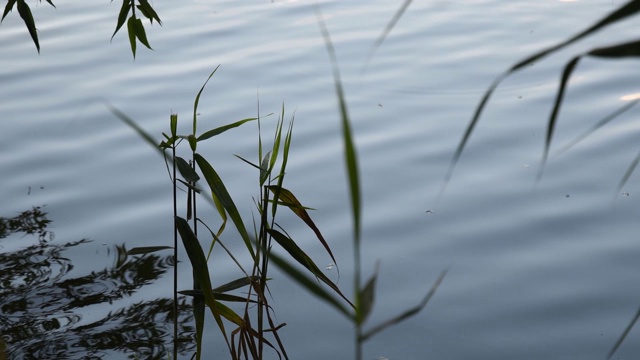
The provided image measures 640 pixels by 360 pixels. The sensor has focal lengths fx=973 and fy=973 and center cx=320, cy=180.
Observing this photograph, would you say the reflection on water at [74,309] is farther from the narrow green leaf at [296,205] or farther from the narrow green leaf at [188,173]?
the narrow green leaf at [188,173]

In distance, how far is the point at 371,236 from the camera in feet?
8.16

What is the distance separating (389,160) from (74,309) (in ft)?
3.64

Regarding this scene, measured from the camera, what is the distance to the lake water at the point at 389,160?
2.14 m

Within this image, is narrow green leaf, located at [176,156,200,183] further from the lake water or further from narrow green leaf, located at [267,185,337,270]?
the lake water

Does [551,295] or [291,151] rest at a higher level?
[291,151]

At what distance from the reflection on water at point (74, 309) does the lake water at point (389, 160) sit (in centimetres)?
2

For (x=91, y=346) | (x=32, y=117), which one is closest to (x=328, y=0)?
(x=32, y=117)

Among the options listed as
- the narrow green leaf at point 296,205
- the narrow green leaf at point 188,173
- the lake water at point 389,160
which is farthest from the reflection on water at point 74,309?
the narrow green leaf at point 188,173

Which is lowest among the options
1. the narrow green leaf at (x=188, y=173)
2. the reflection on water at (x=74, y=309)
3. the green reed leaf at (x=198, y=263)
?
the reflection on water at (x=74, y=309)

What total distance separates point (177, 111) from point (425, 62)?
1.02 m

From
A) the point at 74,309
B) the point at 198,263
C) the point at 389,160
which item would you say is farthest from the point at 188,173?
the point at 389,160

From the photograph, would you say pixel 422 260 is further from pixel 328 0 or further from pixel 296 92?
pixel 328 0

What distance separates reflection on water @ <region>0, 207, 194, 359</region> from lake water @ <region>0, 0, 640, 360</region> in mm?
19

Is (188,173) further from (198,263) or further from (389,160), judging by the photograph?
(389,160)
